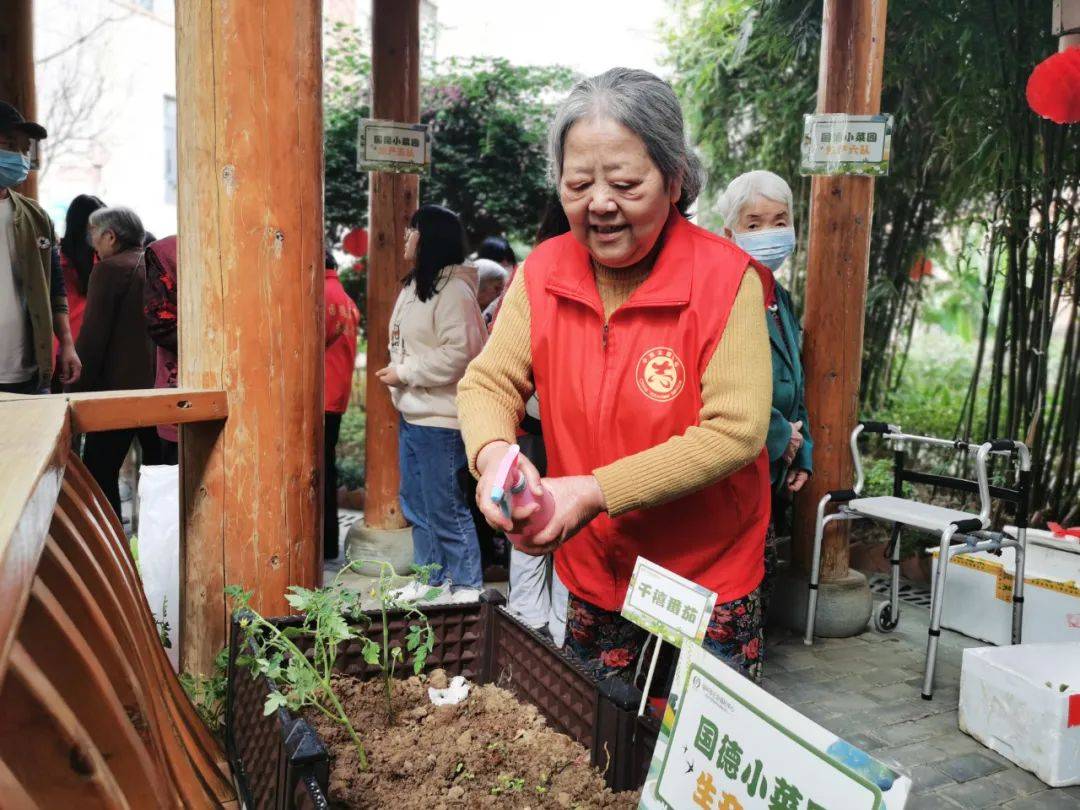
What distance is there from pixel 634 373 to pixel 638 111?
428 millimetres

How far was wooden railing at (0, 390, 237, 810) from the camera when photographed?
1086 millimetres

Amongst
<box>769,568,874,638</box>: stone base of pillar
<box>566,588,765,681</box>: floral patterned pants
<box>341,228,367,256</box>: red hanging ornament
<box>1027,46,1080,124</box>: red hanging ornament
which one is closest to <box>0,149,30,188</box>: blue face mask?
<box>566,588,765,681</box>: floral patterned pants

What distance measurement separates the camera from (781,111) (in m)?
6.73

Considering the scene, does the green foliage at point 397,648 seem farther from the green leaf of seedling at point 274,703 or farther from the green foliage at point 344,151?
the green foliage at point 344,151

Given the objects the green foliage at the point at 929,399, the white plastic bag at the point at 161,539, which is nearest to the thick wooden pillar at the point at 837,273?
the green foliage at the point at 929,399

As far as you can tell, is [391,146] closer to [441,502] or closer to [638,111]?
[441,502]

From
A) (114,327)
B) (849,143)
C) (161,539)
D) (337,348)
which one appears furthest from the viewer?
(337,348)

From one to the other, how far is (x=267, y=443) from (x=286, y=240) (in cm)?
50

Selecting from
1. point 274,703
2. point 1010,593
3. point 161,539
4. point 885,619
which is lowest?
point 885,619

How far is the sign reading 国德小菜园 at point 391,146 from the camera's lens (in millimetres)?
4715

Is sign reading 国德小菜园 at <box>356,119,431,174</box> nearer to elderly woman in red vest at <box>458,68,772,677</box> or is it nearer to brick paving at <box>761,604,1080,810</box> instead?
brick paving at <box>761,604,1080,810</box>

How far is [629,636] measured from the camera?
1.85 meters

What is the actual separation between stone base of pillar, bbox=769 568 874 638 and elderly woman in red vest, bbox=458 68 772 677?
8.74 feet

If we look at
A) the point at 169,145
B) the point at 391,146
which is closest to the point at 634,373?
the point at 391,146
